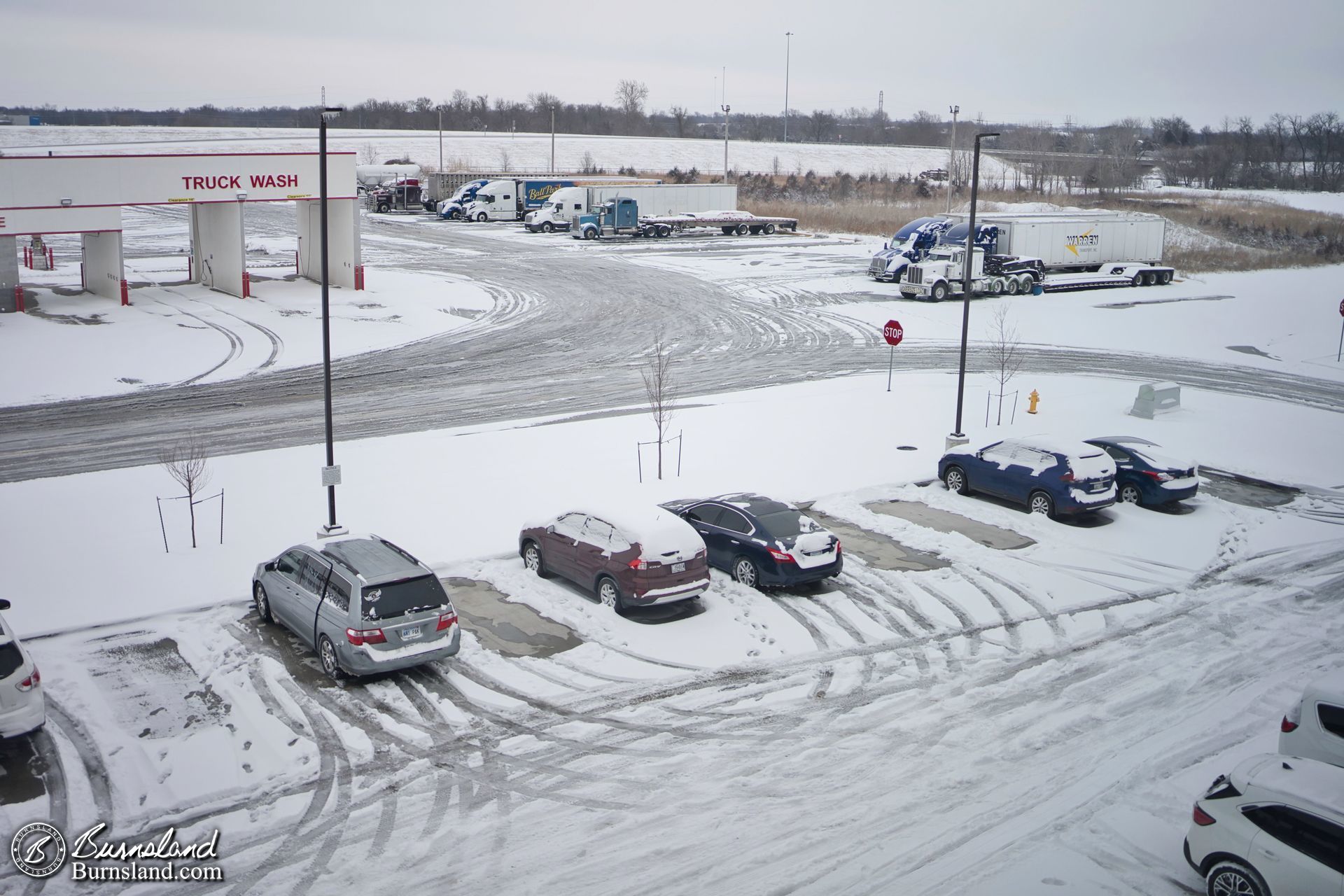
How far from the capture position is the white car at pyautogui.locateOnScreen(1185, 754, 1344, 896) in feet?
28.7

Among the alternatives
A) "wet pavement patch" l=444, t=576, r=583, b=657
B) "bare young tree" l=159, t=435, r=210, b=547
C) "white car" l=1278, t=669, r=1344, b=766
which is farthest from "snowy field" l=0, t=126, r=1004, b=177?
"white car" l=1278, t=669, r=1344, b=766

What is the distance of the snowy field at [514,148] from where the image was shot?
126m

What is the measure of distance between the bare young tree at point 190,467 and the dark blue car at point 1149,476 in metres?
17.4

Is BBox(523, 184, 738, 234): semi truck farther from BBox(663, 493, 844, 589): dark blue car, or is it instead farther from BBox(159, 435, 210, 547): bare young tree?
BBox(663, 493, 844, 589): dark blue car

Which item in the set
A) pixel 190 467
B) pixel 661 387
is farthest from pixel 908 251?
pixel 190 467

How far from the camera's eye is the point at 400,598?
13.8 meters

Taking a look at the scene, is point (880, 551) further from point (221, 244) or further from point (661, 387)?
point (221, 244)

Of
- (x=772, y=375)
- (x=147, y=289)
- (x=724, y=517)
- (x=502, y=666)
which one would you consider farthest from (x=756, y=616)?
(x=147, y=289)

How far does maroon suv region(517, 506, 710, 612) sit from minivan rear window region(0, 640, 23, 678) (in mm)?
7545

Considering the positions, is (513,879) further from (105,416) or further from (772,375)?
(772,375)

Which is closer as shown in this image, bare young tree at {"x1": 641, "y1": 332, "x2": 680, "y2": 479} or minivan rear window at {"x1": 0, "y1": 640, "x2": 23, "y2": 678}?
minivan rear window at {"x1": 0, "y1": 640, "x2": 23, "y2": 678}

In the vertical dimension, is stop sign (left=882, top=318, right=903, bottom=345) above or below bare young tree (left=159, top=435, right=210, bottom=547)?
above

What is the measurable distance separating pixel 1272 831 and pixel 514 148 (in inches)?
5493

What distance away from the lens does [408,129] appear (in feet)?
567
